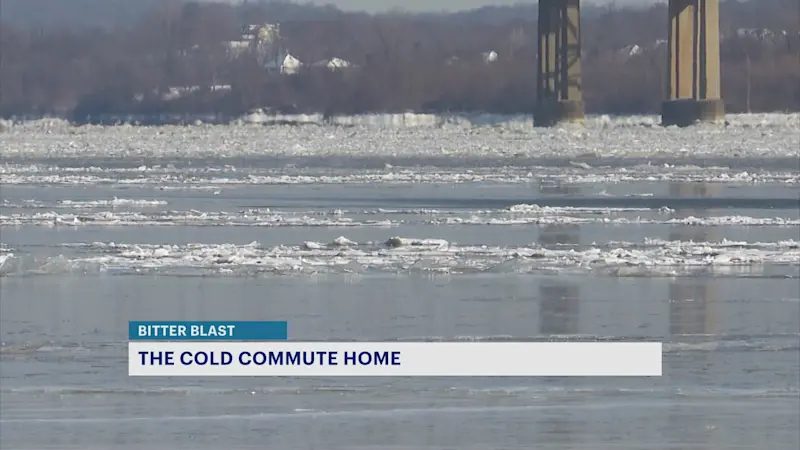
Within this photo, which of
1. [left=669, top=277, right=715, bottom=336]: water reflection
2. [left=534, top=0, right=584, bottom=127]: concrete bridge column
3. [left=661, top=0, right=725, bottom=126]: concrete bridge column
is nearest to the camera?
A: [left=669, top=277, right=715, bottom=336]: water reflection

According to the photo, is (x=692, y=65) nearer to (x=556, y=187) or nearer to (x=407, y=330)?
(x=556, y=187)

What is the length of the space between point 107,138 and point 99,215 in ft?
106

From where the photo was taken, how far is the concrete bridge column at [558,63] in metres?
66.5

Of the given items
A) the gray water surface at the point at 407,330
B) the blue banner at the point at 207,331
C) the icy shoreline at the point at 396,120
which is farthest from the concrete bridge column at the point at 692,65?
the blue banner at the point at 207,331

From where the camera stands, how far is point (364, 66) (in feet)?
328

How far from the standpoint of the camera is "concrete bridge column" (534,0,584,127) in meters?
66.5

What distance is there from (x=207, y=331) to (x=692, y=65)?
54.8m

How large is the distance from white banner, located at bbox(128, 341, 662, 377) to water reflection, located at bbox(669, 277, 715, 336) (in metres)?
1.13

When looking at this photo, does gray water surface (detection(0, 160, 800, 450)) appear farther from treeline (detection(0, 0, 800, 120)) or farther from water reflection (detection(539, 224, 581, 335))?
treeline (detection(0, 0, 800, 120))

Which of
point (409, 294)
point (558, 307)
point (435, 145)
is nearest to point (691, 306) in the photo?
point (558, 307)

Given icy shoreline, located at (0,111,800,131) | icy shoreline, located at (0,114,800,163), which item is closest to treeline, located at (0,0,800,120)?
icy shoreline, located at (0,111,800,131)

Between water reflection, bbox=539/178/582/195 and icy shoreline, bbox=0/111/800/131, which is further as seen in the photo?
icy shoreline, bbox=0/111/800/131

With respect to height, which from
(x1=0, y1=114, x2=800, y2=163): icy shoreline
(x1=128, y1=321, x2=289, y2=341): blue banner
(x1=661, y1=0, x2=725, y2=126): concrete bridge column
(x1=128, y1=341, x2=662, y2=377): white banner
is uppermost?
(x1=661, y1=0, x2=725, y2=126): concrete bridge column

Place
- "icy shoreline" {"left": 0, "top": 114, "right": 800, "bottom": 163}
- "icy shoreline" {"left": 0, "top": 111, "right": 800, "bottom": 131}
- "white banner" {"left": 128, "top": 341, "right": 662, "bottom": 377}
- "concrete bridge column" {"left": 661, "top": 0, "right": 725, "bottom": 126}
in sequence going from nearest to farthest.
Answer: "white banner" {"left": 128, "top": 341, "right": 662, "bottom": 377}, "icy shoreline" {"left": 0, "top": 114, "right": 800, "bottom": 163}, "concrete bridge column" {"left": 661, "top": 0, "right": 725, "bottom": 126}, "icy shoreline" {"left": 0, "top": 111, "right": 800, "bottom": 131}
